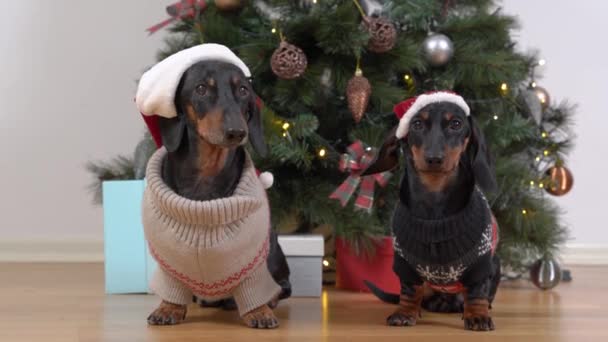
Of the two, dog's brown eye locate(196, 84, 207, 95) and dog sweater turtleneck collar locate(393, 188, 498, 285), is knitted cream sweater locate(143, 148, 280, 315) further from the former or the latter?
dog sweater turtleneck collar locate(393, 188, 498, 285)

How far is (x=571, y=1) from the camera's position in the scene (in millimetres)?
3541

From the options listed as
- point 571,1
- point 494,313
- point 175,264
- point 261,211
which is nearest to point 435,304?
point 494,313

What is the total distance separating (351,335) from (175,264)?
454mm

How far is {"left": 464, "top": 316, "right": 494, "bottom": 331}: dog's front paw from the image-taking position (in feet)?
6.65

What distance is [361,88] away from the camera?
8.35 ft

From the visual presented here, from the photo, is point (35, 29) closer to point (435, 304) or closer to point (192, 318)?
point (192, 318)

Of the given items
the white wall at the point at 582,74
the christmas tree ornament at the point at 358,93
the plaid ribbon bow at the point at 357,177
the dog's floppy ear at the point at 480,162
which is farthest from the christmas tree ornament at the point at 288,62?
the white wall at the point at 582,74

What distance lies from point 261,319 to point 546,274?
118 centimetres

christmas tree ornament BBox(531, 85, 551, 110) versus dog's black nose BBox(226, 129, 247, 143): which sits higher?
christmas tree ornament BBox(531, 85, 551, 110)

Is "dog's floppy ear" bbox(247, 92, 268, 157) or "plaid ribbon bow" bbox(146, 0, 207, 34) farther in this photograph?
"plaid ribbon bow" bbox(146, 0, 207, 34)

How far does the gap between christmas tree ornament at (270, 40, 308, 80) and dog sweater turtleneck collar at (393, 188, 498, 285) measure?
25.6 inches

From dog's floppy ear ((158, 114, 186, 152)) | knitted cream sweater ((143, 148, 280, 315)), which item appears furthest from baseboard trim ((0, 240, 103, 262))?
dog's floppy ear ((158, 114, 186, 152))

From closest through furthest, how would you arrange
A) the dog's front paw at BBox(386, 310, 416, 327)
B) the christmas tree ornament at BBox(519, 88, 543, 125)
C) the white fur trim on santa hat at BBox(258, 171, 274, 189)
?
the dog's front paw at BBox(386, 310, 416, 327) → the white fur trim on santa hat at BBox(258, 171, 274, 189) → the christmas tree ornament at BBox(519, 88, 543, 125)

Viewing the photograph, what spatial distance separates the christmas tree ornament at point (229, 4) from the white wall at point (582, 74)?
1.33 m
